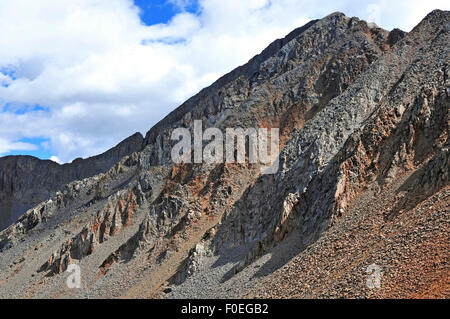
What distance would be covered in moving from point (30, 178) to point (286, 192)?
97.5 metres

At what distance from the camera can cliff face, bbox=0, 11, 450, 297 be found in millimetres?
27359

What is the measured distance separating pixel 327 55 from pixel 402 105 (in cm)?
2807

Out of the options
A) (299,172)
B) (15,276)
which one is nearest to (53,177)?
(15,276)

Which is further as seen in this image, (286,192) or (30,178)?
(30,178)

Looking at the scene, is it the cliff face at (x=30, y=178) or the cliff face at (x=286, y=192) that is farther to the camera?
the cliff face at (x=30, y=178)

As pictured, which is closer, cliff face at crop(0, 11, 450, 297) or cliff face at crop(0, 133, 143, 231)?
cliff face at crop(0, 11, 450, 297)

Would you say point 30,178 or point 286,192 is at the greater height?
point 30,178

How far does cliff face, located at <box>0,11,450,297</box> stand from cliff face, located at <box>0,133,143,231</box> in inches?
1262

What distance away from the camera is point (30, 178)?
4668 inches

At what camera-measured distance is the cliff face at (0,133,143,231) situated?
111 metres

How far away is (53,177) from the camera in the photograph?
115812mm

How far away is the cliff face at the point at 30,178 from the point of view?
110812mm

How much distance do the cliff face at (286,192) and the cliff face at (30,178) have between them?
3206 centimetres
